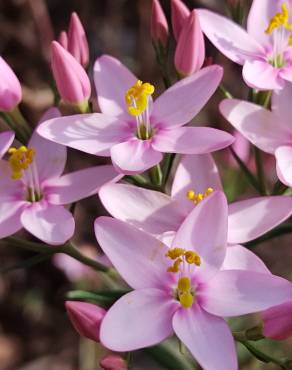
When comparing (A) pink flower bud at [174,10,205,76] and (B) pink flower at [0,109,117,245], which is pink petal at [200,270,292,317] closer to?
(B) pink flower at [0,109,117,245]

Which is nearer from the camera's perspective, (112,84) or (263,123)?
(263,123)

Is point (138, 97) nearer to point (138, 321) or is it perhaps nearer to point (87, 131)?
point (87, 131)

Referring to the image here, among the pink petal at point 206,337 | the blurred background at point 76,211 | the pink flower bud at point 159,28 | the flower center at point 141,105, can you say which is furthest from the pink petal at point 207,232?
the blurred background at point 76,211

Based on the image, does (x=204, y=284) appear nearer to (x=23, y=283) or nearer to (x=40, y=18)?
(x=23, y=283)

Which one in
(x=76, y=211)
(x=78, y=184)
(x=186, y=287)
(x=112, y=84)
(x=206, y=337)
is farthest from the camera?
(x=76, y=211)

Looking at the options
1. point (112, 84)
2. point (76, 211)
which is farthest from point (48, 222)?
point (76, 211)
